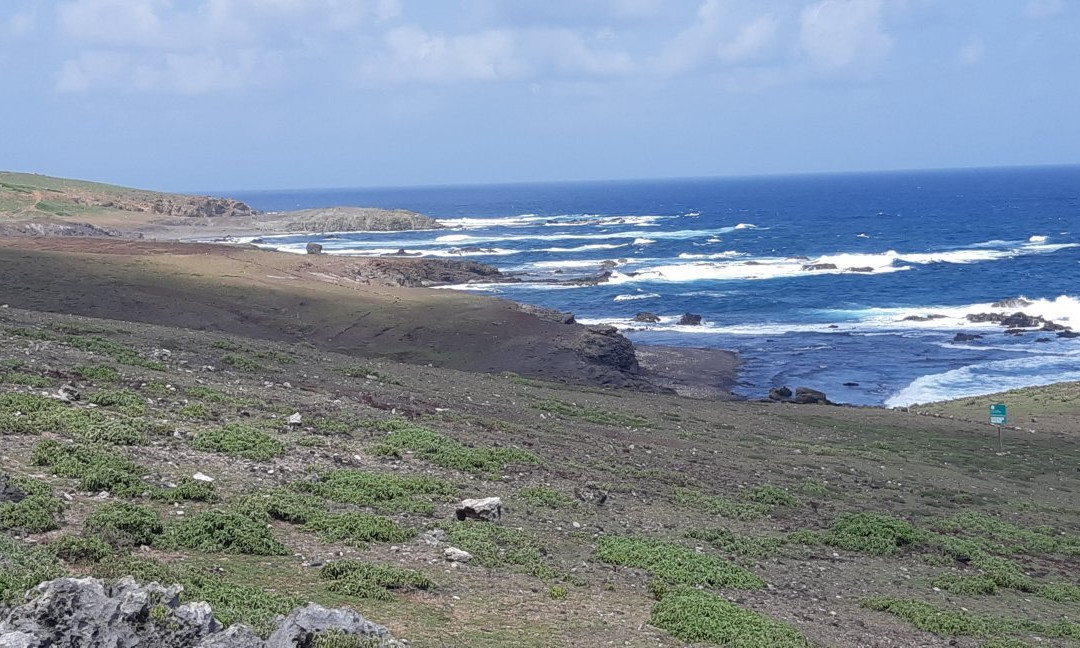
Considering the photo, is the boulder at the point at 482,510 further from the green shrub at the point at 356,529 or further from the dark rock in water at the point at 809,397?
the dark rock in water at the point at 809,397

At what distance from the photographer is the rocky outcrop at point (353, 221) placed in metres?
123

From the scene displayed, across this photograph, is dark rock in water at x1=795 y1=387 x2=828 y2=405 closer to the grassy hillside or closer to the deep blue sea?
the deep blue sea

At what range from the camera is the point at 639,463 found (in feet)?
59.5

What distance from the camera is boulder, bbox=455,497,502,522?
12.4 meters

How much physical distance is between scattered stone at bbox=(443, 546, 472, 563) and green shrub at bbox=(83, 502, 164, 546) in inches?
117

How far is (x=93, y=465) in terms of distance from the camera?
1176cm

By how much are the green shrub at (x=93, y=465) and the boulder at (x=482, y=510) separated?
375cm

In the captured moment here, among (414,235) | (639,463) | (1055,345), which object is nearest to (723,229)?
(414,235)

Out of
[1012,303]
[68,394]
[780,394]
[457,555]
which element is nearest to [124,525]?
[457,555]

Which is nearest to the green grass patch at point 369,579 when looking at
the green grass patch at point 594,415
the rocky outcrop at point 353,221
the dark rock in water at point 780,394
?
the green grass patch at point 594,415

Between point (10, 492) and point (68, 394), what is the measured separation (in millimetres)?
5192

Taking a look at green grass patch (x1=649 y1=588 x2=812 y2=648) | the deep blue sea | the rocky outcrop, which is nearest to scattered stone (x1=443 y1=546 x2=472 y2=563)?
green grass patch (x1=649 y1=588 x2=812 y2=648)

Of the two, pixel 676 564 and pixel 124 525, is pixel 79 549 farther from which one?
pixel 676 564

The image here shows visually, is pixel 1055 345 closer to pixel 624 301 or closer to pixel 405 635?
pixel 624 301
